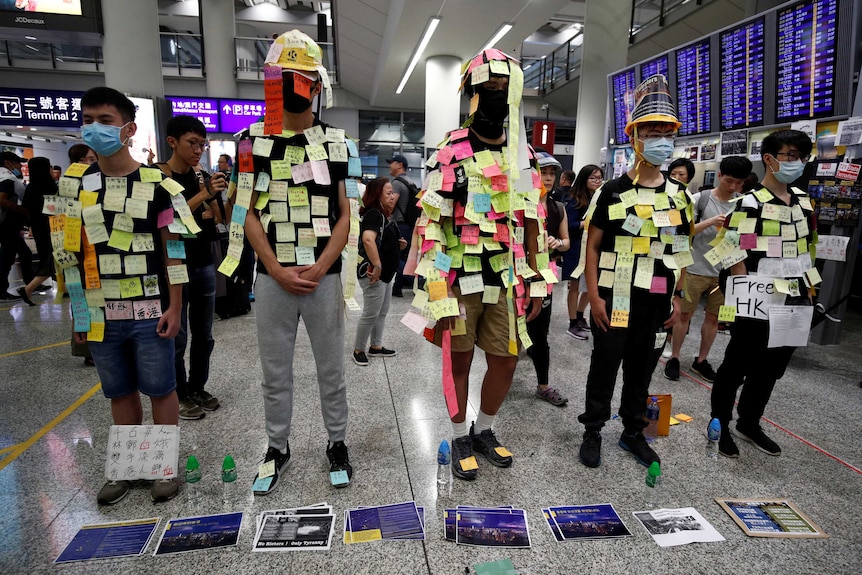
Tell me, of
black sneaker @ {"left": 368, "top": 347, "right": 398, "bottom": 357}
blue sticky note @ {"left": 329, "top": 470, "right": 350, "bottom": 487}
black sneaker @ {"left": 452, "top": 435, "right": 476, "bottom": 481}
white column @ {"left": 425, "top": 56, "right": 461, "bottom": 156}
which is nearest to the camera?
blue sticky note @ {"left": 329, "top": 470, "right": 350, "bottom": 487}

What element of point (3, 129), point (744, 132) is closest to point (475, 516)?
point (744, 132)

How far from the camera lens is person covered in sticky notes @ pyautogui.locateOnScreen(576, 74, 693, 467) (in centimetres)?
239

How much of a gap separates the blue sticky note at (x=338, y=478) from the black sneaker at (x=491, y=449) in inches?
29.6

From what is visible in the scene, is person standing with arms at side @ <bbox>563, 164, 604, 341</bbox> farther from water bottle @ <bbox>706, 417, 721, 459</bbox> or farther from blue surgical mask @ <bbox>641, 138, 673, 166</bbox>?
blue surgical mask @ <bbox>641, 138, 673, 166</bbox>

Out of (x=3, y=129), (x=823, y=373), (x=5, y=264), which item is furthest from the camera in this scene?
(x=3, y=129)

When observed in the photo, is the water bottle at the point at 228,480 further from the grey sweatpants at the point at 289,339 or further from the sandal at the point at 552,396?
the sandal at the point at 552,396

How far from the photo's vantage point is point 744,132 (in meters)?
5.01

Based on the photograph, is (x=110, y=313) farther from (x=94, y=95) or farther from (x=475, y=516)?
(x=475, y=516)

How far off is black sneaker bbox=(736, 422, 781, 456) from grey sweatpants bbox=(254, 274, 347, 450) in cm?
249

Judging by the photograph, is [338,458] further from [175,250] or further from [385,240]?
[385,240]

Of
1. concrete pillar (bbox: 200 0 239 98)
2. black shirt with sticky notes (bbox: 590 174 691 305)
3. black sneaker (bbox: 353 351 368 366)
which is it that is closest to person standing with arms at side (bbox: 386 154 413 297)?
black sneaker (bbox: 353 351 368 366)

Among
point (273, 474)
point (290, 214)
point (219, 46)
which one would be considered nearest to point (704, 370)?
point (273, 474)

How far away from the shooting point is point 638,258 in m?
2.44

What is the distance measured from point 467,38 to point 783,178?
22.4 ft
